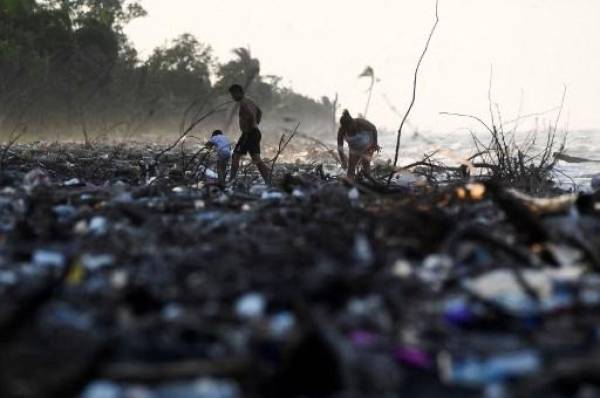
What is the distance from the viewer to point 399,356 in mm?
1892

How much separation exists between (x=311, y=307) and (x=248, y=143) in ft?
20.6

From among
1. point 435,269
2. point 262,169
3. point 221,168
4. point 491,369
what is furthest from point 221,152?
point 491,369

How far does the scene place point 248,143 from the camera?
326 inches

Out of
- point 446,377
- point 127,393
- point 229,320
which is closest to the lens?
point 127,393

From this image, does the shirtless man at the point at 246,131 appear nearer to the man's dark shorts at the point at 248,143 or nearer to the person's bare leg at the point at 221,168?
the man's dark shorts at the point at 248,143

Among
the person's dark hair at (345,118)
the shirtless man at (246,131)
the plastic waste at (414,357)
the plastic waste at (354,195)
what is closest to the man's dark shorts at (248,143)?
the shirtless man at (246,131)

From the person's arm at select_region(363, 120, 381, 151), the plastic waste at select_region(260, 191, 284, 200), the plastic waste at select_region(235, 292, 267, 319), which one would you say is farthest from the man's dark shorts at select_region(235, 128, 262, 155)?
the plastic waste at select_region(235, 292, 267, 319)

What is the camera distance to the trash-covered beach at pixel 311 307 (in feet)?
5.80

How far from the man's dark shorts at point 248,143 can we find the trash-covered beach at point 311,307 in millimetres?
4897

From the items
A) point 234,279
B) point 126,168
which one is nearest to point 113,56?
point 126,168

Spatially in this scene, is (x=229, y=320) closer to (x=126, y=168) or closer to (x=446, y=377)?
(x=446, y=377)

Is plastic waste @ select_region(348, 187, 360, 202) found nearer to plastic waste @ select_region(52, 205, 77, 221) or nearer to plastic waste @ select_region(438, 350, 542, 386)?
plastic waste @ select_region(52, 205, 77, 221)

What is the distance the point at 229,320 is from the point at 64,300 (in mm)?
599

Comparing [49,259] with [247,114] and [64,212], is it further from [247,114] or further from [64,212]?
[247,114]
